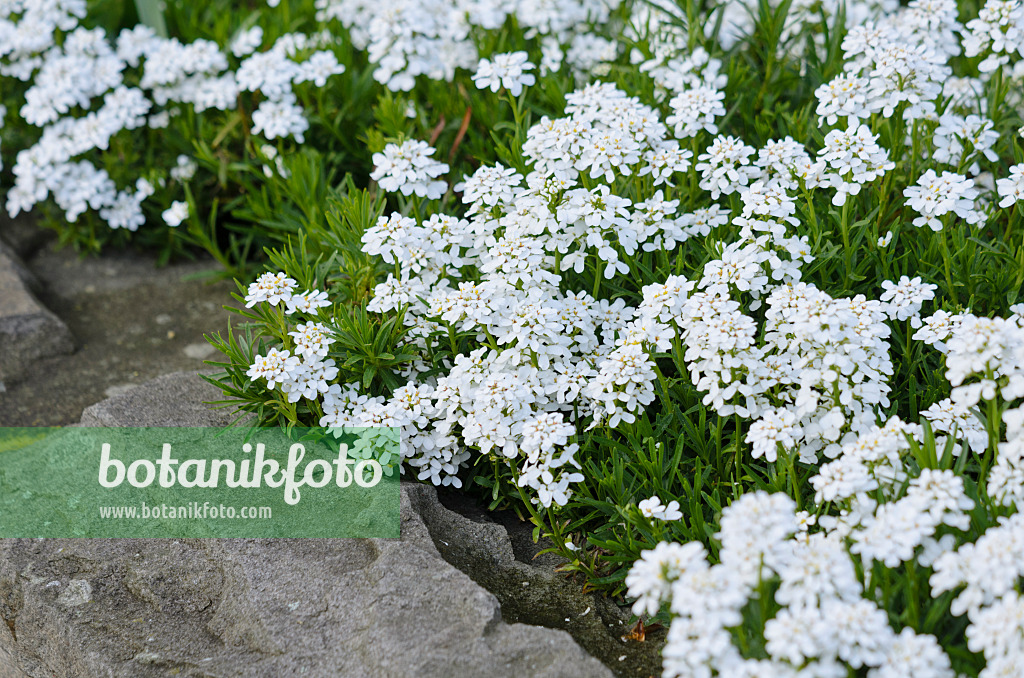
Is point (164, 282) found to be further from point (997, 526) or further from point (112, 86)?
point (997, 526)

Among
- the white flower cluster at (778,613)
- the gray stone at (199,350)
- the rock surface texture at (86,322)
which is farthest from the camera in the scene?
the gray stone at (199,350)

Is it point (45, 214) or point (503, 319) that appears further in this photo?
point (45, 214)

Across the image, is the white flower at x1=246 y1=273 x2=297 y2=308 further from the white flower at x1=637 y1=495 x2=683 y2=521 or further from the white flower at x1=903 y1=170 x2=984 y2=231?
the white flower at x1=903 y1=170 x2=984 y2=231

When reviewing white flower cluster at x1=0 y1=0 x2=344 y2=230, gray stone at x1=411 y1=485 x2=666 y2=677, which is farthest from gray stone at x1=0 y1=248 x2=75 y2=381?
gray stone at x1=411 y1=485 x2=666 y2=677

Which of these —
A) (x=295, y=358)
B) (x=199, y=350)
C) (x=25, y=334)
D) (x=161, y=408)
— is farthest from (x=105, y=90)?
(x=295, y=358)

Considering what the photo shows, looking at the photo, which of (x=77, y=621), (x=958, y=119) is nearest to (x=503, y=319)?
(x=77, y=621)

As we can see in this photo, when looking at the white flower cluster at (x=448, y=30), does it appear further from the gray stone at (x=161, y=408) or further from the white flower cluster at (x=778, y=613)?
the white flower cluster at (x=778, y=613)

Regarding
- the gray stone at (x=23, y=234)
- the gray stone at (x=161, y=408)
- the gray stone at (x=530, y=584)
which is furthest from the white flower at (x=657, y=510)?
the gray stone at (x=23, y=234)
